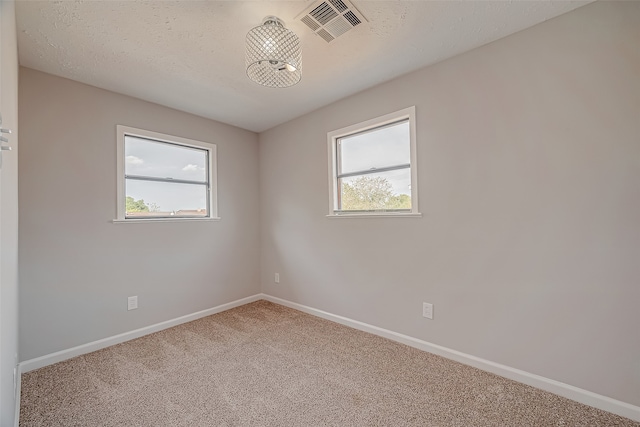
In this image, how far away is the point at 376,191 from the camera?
276 centimetres

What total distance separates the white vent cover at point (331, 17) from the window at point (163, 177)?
2.06m

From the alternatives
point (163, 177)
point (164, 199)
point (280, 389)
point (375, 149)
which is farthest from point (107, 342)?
point (375, 149)

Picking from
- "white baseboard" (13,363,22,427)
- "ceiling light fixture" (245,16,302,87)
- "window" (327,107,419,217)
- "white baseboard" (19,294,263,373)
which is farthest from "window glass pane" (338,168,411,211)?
"white baseboard" (13,363,22,427)

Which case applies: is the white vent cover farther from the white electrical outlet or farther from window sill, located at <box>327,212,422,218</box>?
the white electrical outlet

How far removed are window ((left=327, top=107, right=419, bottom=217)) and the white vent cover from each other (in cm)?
93

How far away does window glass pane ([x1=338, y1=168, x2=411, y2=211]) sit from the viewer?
2.55 meters

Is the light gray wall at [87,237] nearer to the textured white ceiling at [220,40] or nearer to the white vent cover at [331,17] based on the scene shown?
the textured white ceiling at [220,40]

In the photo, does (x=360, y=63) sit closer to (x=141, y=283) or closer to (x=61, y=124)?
(x=61, y=124)

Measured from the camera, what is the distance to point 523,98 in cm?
188

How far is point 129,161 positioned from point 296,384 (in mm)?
2603

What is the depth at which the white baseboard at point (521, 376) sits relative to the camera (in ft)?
5.24

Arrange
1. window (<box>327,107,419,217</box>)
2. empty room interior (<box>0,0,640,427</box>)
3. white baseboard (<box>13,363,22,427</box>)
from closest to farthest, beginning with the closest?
white baseboard (<box>13,363,22,427</box>) < empty room interior (<box>0,0,640,427</box>) < window (<box>327,107,419,217</box>)

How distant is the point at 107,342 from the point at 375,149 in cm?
313

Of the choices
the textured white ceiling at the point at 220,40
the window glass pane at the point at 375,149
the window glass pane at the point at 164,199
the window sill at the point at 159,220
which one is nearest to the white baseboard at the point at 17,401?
the window sill at the point at 159,220
